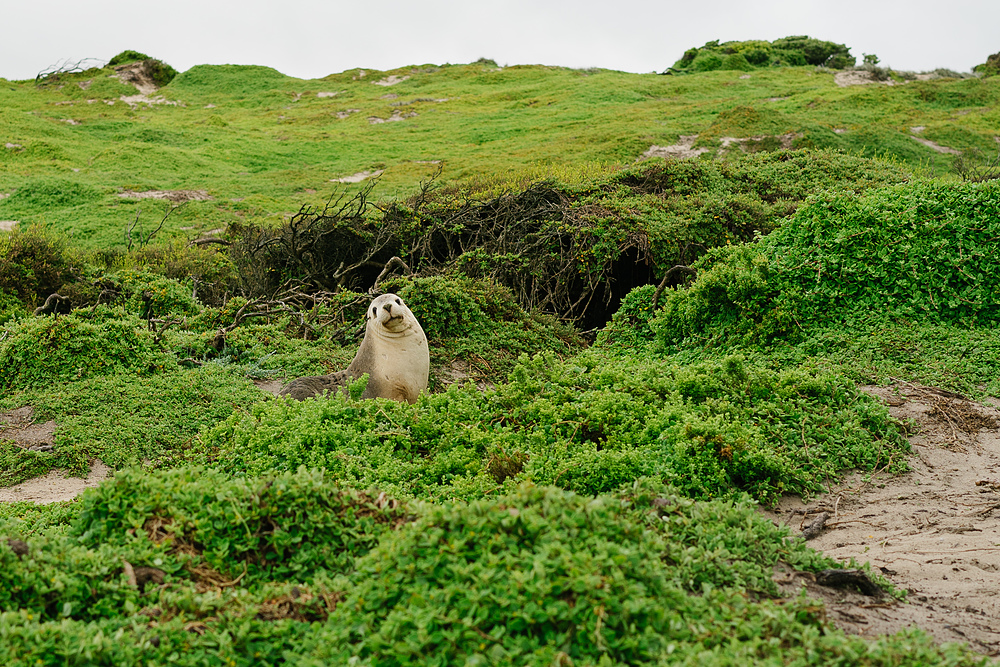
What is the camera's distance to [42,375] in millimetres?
8297

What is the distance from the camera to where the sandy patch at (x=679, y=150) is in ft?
75.7

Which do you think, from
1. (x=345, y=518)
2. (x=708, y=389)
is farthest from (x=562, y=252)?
(x=345, y=518)

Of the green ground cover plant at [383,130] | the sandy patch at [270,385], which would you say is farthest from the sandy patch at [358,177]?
the sandy patch at [270,385]

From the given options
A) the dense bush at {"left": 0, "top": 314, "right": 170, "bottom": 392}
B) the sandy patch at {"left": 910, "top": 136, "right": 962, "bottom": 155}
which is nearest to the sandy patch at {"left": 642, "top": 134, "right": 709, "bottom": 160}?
the sandy patch at {"left": 910, "top": 136, "right": 962, "bottom": 155}

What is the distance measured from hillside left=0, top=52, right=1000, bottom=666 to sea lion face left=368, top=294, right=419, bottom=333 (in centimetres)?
108

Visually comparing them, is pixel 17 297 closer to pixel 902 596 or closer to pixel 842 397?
pixel 842 397

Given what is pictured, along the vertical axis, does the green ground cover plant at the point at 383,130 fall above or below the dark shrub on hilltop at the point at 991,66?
below

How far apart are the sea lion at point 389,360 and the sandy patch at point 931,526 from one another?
3.78m

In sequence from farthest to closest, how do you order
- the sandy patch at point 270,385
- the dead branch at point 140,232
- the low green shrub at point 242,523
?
the dead branch at point 140,232, the sandy patch at point 270,385, the low green shrub at point 242,523

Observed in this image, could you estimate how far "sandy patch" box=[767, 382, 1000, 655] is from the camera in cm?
329

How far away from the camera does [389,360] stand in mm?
7336

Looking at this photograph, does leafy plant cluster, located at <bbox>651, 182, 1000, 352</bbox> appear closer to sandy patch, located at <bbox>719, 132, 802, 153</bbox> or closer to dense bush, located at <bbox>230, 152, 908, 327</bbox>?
dense bush, located at <bbox>230, 152, 908, 327</bbox>

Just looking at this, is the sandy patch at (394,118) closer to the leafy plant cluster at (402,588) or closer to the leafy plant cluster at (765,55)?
the leafy plant cluster at (765,55)

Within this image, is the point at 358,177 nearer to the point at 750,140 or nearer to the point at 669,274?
the point at 750,140
